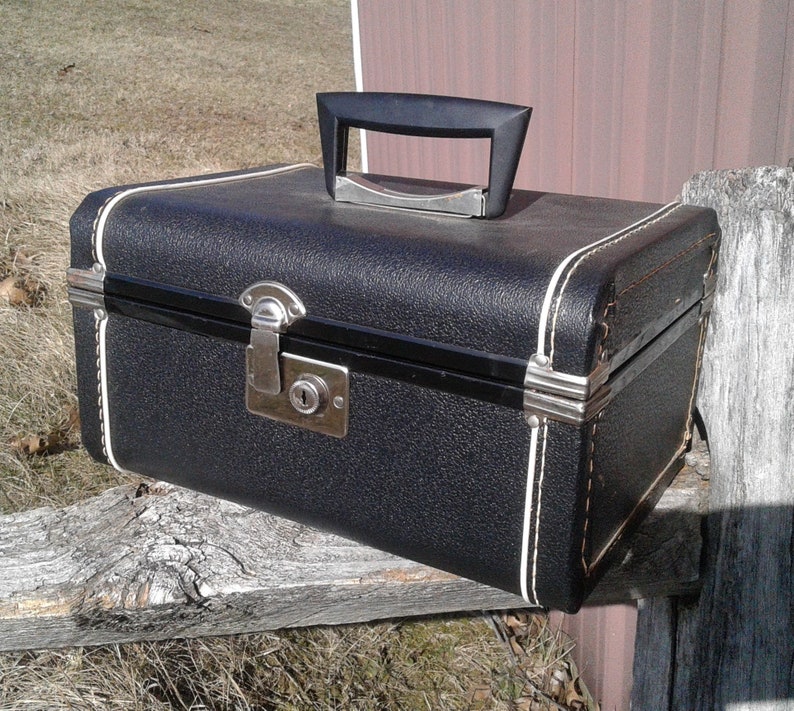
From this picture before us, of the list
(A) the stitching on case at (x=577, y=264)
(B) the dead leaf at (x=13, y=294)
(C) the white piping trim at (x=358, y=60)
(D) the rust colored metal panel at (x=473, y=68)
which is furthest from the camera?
(C) the white piping trim at (x=358, y=60)

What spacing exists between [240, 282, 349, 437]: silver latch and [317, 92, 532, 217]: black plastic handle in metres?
0.26

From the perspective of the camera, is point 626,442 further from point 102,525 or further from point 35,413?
point 35,413

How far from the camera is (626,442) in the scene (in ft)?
3.41

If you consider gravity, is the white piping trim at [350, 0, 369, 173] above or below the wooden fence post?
above

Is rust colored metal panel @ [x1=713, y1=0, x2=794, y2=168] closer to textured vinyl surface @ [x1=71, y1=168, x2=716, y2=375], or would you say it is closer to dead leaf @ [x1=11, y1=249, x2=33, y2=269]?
textured vinyl surface @ [x1=71, y1=168, x2=716, y2=375]

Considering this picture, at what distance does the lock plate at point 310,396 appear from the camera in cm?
106

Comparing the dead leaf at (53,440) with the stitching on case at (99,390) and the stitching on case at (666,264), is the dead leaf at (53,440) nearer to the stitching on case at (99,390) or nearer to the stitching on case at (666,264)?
the stitching on case at (99,390)

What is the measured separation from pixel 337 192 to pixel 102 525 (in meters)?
0.63

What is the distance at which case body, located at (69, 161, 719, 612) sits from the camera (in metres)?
0.93

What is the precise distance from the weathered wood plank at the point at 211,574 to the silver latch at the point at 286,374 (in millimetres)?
215

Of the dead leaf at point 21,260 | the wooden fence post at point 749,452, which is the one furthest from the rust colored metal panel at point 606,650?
the dead leaf at point 21,260

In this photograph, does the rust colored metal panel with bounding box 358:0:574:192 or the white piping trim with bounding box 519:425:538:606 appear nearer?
the white piping trim with bounding box 519:425:538:606

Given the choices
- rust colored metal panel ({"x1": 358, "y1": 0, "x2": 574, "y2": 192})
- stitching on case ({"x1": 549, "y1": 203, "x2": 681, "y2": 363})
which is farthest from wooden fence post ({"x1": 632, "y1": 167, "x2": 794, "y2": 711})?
rust colored metal panel ({"x1": 358, "y1": 0, "x2": 574, "y2": 192})

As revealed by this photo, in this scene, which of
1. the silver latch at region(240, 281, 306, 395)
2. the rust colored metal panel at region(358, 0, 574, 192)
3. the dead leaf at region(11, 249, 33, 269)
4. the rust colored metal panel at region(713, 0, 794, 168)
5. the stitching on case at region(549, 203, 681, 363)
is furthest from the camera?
the dead leaf at region(11, 249, 33, 269)
